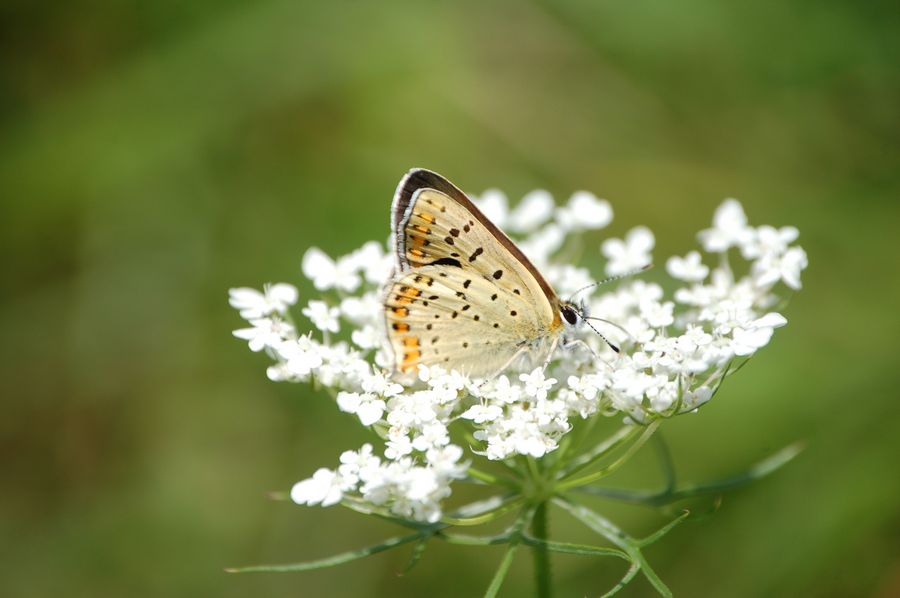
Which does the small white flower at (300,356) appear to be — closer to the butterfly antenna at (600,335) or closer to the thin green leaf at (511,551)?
the thin green leaf at (511,551)

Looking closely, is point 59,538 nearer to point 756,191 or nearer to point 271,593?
point 271,593

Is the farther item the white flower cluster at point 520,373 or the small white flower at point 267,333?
the small white flower at point 267,333

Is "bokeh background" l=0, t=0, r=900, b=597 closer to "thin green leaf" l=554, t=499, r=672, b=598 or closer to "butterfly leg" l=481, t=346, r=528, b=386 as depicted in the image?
"thin green leaf" l=554, t=499, r=672, b=598

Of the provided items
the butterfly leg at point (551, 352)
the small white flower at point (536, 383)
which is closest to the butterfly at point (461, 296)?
the butterfly leg at point (551, 352)

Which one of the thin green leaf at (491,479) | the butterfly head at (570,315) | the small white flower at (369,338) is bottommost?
the thin green leaf at (491,479)

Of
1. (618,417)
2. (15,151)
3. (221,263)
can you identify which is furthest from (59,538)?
(618,417)

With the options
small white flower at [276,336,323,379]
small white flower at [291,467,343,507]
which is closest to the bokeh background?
small white flower at [276,336,323,379]
